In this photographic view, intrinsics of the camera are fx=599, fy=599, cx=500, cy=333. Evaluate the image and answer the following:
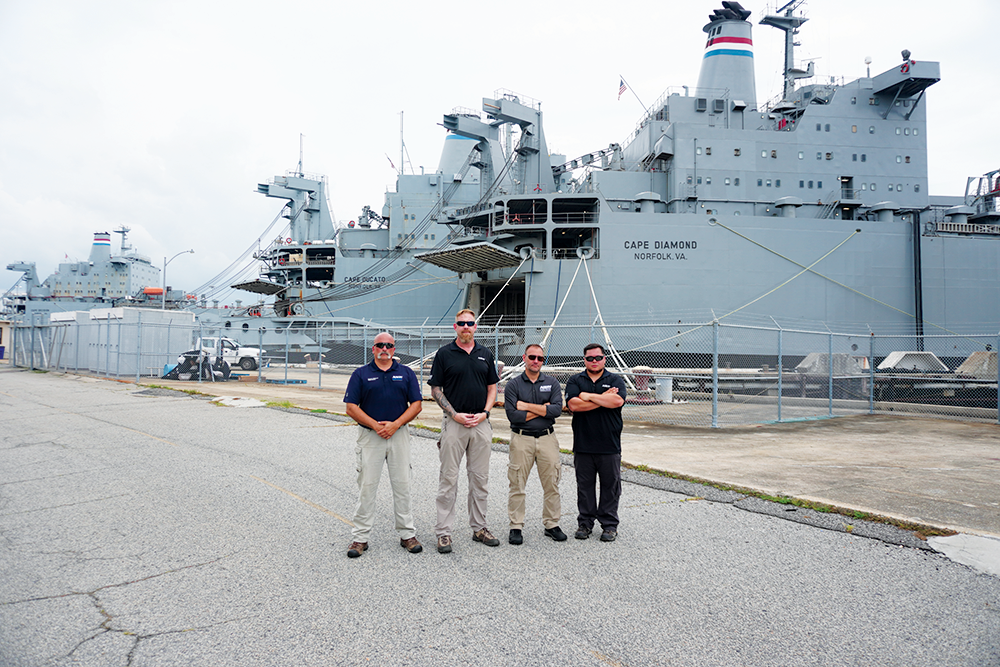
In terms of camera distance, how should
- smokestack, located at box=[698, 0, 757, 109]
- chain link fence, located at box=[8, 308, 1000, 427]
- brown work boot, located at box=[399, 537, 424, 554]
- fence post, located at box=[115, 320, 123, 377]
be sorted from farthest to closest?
1. smokestack, located at box=[698, 0, 757, 109]
2. fence post, located at box=[115, 320, 123, 377]
3. chain link fence, located at box=[8, 308, 1000, 427]
4. brown work boot, located at box=[399, 537, 424, 554]

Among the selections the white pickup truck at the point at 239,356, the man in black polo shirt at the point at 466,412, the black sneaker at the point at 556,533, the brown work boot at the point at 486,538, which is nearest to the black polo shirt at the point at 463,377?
the man in black polo shirt at the point at 466,412

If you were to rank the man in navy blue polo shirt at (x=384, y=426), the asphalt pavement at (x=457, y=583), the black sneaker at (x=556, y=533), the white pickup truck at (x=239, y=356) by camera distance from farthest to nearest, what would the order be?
1. the white pickup truck at (x=239, y=356)
2. the black sneaker at (x=556, y=533)
3. the man in navy blue polo shirt at (x=384, y=426)
4. the asphalt pavement at (x=457, y=583)

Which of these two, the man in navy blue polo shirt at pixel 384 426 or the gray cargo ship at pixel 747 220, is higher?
the gray cargo ship at pixel 747 220

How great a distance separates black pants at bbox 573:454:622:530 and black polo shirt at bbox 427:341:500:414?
1040 millimetres

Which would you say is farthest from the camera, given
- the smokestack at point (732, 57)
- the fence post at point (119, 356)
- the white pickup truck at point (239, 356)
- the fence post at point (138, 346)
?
the white pickup truck at point (239, 356)

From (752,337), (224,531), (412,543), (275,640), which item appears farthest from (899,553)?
(752,337)

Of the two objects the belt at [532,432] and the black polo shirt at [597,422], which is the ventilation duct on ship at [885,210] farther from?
the belt at [532,432]

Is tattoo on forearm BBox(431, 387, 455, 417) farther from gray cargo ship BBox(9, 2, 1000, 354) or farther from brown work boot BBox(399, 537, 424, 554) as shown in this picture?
gray cargo ship BBox(9, 2, 1000, 354)

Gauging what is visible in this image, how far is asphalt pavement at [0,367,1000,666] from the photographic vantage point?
3.17 m

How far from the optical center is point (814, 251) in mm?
26953

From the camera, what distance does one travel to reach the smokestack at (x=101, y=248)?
234ft

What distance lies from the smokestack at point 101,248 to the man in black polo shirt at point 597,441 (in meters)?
81.2

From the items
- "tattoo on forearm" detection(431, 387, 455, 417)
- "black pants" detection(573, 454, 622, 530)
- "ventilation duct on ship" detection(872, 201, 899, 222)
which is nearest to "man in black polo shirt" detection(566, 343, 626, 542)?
"black pants" detection(573, 454, 622, 530)

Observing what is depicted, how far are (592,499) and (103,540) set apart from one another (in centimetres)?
405
